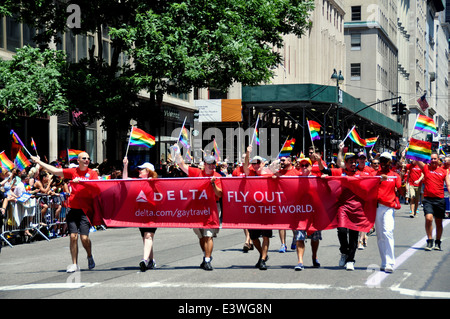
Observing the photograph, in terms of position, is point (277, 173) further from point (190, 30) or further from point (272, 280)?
point (190, 30)

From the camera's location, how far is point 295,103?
149 ft

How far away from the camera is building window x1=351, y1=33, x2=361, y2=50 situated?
88.6m

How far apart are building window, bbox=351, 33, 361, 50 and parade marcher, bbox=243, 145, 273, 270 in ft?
259

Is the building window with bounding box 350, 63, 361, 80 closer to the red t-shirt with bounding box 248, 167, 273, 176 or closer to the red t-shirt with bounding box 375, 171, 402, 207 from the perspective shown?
the red t-shirt with bounding box 248, 167, 273, 176

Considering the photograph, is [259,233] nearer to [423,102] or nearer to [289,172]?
[289,172]

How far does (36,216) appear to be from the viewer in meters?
17.6

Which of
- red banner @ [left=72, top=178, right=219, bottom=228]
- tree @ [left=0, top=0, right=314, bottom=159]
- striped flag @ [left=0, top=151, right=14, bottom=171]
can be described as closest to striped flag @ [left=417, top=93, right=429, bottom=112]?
tree @ [left=0, top=0, right=314, bottom=159]

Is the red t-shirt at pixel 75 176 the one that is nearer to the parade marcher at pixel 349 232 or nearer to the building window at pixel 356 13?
the parade marcher at pixel 349 232

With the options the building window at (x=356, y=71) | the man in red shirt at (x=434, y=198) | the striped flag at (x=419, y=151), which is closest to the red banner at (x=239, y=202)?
the striped flag at (x=419, y=151)

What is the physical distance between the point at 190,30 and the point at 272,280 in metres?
14.4

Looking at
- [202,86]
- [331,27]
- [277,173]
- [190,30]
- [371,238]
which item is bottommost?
[371,238]

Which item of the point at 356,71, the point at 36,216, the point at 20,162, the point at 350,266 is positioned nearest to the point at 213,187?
the point at 350,266

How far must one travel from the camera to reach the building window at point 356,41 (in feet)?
291
